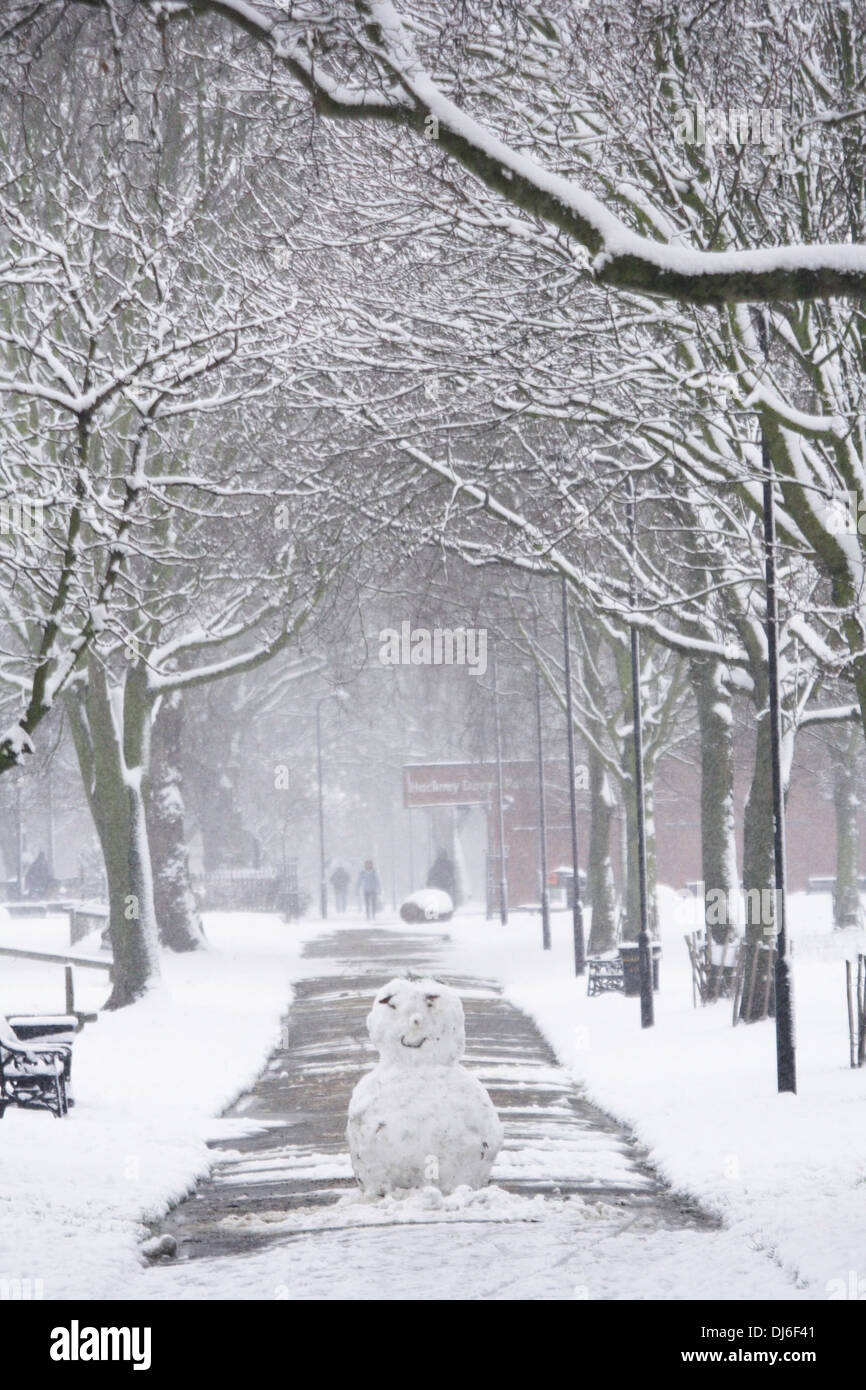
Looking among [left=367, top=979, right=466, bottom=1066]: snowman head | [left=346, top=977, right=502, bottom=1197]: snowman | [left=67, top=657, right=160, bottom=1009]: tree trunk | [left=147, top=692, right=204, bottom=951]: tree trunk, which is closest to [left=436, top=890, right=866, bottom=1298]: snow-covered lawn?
[left=346, top=977, right=502, bottom=1197]: snowman

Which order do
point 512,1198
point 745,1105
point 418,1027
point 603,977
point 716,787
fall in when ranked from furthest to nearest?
point 603,977
point 716,787
point 745,1105
point 418,1027
point 512,1198

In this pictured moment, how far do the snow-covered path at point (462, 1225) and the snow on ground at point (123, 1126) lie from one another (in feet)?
0.89

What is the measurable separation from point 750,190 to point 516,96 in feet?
9.01

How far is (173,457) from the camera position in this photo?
2344cm

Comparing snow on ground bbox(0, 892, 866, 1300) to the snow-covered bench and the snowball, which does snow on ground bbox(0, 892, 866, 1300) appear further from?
the snowball

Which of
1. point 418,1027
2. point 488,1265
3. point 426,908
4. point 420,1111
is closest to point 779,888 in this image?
point 418,1027

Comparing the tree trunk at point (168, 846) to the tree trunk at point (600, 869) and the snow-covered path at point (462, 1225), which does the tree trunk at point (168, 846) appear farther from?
the snow-covered path at point (462, 1225)

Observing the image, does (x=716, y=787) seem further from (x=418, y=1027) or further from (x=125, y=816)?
(x=418, y=1027)

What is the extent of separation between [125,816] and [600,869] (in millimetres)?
11944

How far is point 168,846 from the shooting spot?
107ft

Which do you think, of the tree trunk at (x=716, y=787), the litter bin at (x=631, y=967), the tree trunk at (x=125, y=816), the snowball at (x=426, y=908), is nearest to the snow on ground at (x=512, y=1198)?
the litter bin at (x=631, y=967)

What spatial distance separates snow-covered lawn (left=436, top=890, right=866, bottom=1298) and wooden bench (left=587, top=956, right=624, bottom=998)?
0.35 m

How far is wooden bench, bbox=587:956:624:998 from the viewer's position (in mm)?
24562
